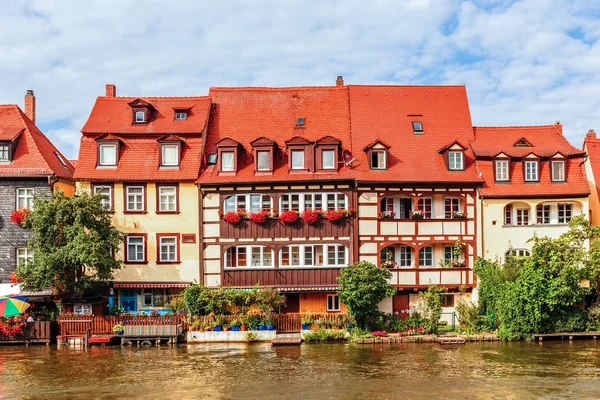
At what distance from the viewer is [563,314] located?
3319 centimetres

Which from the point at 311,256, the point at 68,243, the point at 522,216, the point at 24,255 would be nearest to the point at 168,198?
the point at 68,243

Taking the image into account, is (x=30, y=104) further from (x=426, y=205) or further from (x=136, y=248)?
(x=426, y=205)

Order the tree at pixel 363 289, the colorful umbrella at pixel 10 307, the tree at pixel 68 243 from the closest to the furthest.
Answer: the colorful umbrella at pixel 10 307 → the tree at pixel 68 243 → the tree at pixel 363 289

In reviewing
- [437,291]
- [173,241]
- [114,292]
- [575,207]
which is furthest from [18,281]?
[575,207]

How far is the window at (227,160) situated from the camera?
1469 inches

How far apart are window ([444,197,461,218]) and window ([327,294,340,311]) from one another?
7.12 m

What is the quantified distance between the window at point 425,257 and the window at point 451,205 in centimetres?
209

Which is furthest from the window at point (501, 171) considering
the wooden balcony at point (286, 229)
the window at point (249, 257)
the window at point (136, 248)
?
the window at point (136, 248)

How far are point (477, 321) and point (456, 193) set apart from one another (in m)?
6.78

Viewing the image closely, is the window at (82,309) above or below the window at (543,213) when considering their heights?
below

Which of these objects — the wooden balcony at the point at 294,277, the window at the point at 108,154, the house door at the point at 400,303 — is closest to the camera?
the wooden balcony at the point at 294,277

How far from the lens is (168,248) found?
37.0 m

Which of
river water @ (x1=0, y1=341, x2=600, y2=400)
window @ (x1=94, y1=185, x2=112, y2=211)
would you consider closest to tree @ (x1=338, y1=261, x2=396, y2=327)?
river water @ (x1=0, y1=341, x2=600, y2=400)

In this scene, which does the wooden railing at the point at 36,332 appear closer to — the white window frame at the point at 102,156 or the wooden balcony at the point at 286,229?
the white window frame at the point at 102,156
